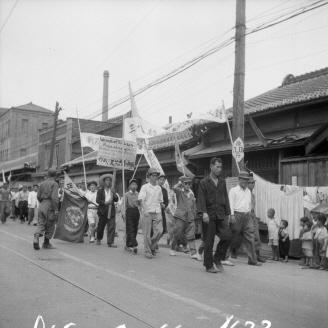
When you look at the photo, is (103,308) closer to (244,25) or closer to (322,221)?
(322,221)

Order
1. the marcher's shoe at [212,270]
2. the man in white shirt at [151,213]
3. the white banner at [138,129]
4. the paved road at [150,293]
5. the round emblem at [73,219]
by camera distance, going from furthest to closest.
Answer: the round emblem at [73,219], the white banner at [138,129], the man in white shirt at [151,213], the marcher's shoe at [212,270], the paved road at [150,293]

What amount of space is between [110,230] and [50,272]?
4.30 metres

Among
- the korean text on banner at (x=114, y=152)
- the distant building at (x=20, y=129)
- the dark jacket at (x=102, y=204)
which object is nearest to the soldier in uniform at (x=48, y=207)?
the dark jacket at (x=102, y=204)

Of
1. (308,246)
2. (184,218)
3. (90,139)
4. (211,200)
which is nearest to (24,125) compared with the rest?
(90,139)

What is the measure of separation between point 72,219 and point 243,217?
5.01 metres

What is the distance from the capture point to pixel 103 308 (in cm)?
497

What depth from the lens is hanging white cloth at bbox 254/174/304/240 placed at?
10258 millimetres

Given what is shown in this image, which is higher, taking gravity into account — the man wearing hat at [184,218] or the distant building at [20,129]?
the distant building at [20,129]

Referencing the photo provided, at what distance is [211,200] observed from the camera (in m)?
7.75

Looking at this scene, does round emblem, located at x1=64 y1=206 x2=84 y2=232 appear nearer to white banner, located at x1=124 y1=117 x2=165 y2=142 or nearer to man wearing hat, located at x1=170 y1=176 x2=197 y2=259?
white banner, located at x1=124 y1=117 x2=165 y2=142

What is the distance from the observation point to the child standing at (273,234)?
392 inches

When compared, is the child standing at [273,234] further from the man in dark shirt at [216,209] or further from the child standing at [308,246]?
the man in dark shirt at [216,209]

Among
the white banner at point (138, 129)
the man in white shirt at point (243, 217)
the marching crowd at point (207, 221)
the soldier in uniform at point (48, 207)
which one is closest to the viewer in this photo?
the marching crowd at point (207, 221)

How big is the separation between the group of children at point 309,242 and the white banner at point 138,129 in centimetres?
395
